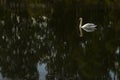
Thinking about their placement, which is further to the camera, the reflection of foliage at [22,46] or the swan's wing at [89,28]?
the swan's wing at [89,28]

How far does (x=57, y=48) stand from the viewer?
28703mm

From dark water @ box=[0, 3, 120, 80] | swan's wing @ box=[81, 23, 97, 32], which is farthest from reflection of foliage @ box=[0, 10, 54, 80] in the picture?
swan's wing @ box=[81, 23, 97, 32]

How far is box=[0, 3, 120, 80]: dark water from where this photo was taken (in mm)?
22469

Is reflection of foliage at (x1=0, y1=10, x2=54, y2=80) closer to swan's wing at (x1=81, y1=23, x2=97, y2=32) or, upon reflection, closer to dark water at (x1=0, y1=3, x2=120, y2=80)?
dark water at (x1=0, y1=3, x2=120, y2=80)

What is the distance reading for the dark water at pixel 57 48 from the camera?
2247 cm

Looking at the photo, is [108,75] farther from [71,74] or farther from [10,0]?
[10,0]

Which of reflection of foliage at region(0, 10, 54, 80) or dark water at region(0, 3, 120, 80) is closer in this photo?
dark water at region(0, 3, 120, 80)

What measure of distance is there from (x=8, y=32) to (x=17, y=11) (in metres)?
14.0

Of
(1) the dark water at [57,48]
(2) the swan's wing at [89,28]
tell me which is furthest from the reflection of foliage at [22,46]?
(2) the swan's wing at [89,28]

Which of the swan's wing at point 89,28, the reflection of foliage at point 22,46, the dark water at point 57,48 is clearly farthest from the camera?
the swan's wing at point 89,28

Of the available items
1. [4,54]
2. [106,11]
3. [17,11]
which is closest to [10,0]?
[17,11]

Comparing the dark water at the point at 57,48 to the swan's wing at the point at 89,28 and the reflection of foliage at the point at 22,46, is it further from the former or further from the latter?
the swan's wing at the point at 89,28

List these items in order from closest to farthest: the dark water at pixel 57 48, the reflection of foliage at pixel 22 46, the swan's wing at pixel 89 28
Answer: the dark water at pixel 57 48, the reflection of foliage at pixel 22 46, the swan's wing at pixel 89 28

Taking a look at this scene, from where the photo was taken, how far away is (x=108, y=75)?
22234 mm
